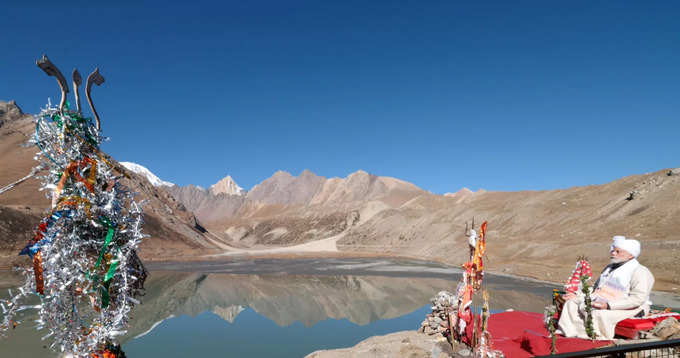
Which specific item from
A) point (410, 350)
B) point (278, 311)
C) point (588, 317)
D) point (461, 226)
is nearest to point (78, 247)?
point (588, 317)

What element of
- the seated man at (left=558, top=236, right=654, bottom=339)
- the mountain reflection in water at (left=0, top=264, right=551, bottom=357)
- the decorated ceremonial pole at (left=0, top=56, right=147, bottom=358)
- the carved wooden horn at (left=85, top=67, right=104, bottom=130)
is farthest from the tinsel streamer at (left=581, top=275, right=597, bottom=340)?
the mountain reflection in water at (left=0, top=264, right=551, bottom=357)

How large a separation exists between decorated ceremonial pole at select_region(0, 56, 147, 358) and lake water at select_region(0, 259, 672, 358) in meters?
11.1

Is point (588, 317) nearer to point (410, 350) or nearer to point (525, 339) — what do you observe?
point (525, 339)

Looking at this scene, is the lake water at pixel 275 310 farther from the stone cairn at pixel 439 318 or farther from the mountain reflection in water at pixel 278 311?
the stone cairn at pixel 439 318

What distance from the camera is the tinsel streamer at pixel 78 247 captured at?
517cm

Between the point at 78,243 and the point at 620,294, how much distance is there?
30.8 feet

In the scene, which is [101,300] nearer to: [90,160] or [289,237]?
[90,160]

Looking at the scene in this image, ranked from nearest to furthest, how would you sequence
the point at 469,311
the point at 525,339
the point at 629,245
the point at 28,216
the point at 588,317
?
the point at 588,317
the point at 629,245
the point at 525,339
the point at 469,311
the point at 28,216

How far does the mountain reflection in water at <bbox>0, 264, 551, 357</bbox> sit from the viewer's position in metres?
16.9

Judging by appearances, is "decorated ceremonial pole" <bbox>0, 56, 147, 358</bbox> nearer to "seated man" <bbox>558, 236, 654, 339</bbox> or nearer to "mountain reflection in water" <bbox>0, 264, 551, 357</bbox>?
"seated man" <bbox>558, 236, 654, 339</bbox>

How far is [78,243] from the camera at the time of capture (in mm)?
5312

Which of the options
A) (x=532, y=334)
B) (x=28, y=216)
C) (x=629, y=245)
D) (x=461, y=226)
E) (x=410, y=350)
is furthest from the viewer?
(x=461, y=226)

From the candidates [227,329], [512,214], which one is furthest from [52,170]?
[512,214]

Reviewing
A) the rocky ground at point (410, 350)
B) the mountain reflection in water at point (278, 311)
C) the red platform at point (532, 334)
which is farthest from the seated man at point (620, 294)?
the mountain reflection in water at point (278, 311)
